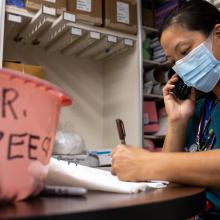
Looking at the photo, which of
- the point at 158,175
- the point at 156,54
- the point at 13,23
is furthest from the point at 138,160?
the point at 156,54

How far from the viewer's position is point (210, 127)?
102 cm

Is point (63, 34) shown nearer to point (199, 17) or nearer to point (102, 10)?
point (102, 10)

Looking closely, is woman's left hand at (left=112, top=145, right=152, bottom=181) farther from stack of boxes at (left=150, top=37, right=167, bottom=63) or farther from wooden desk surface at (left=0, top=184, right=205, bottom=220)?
stack of boxes at (left=150, top=37, right=167, bottom=63)

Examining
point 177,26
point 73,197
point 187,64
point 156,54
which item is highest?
point 156,54

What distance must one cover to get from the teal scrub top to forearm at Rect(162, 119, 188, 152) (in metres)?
→ 0.02

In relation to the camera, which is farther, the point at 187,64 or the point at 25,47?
the point at 25,47

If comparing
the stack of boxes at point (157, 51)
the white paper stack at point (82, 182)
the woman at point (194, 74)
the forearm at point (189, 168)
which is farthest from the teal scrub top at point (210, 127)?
the stack of boxes at point (157, 51)

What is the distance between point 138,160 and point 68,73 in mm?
1843

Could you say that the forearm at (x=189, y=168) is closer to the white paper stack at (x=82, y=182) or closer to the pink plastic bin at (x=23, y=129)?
the white paper stack at (x=82, y=182)

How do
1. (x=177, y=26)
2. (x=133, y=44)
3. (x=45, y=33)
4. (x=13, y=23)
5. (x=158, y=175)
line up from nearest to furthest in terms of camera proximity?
1. (x=158, y=175)
2. (x=177, y=26)
3. (x=13, y=23)
4. (x=45, y=33)
5. (x=133, y=44)

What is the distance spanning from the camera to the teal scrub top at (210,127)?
2.93 ft

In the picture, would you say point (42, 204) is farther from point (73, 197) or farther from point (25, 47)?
point (25, 47)

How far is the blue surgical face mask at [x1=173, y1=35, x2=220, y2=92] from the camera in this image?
1132mm

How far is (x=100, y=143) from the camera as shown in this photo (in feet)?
8.21
